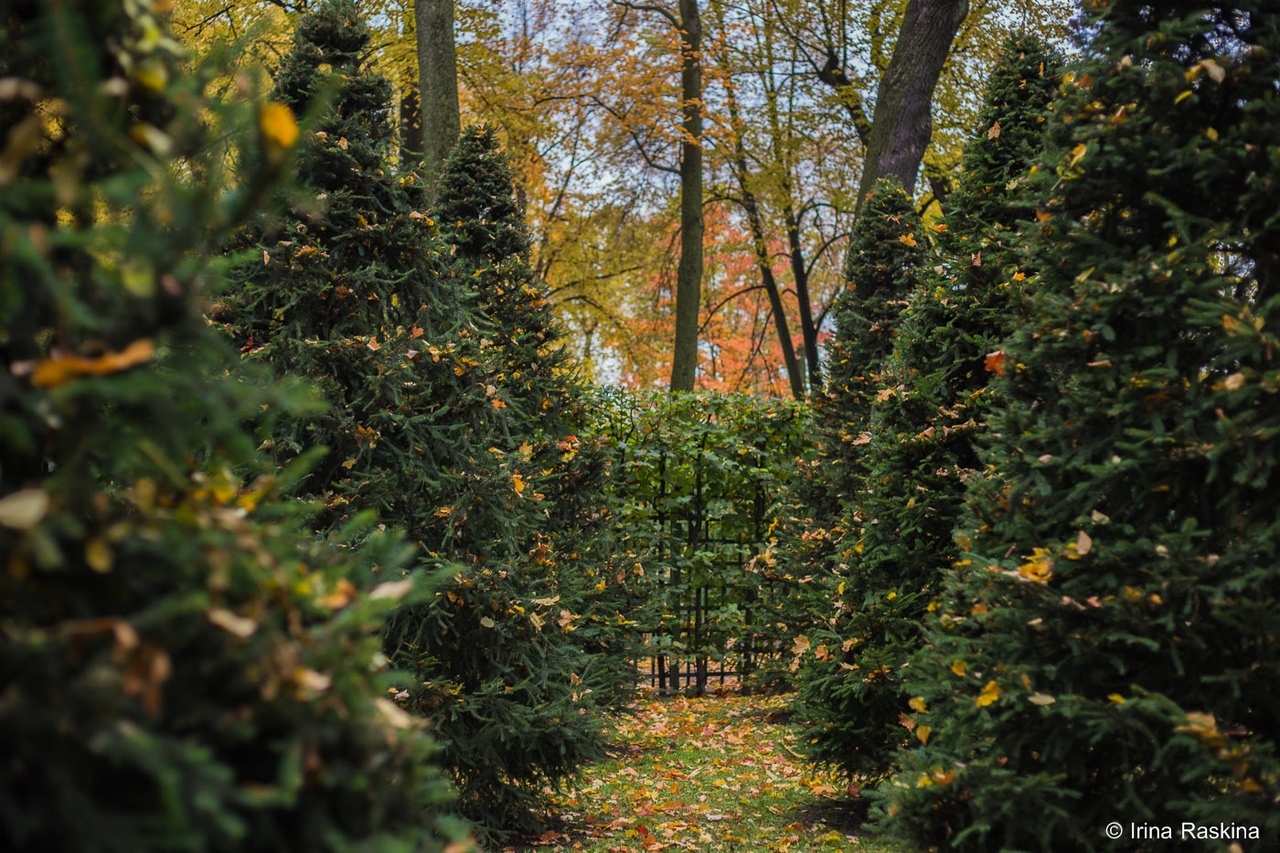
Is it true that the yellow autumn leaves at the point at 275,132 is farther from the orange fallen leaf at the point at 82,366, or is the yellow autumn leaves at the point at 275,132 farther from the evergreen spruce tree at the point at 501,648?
the evergreen spruce tree at the point at 501,648

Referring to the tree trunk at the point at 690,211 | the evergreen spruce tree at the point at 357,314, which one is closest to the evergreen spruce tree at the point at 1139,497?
the evergreen spruce tree at the point at 357,314

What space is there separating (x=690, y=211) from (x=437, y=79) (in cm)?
743

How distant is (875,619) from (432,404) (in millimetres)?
2807

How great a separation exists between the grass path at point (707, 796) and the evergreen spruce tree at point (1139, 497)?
2414 millimetres

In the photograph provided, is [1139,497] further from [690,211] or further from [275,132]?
[690,211]

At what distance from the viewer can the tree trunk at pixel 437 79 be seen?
8984 millimetres

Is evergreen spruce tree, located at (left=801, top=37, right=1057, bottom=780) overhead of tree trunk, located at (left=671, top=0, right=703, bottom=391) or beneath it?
beneath

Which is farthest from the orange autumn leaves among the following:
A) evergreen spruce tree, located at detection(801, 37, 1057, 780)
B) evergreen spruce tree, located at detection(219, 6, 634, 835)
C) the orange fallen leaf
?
evergreen spruce tree, located at detection(801, 37, 1057, 780)

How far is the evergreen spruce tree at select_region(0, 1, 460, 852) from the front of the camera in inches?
42.1

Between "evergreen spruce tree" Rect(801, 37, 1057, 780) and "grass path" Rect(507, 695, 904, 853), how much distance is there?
629 millimetres

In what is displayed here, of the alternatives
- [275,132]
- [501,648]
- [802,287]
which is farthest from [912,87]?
[275,132]

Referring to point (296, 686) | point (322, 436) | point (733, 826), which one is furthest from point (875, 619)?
point (296, 686)

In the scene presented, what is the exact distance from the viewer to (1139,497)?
3.10m

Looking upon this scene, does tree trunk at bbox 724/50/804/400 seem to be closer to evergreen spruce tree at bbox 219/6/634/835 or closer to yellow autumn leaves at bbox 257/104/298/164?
evergreen spruce tree at bbox 219/6/634/835
